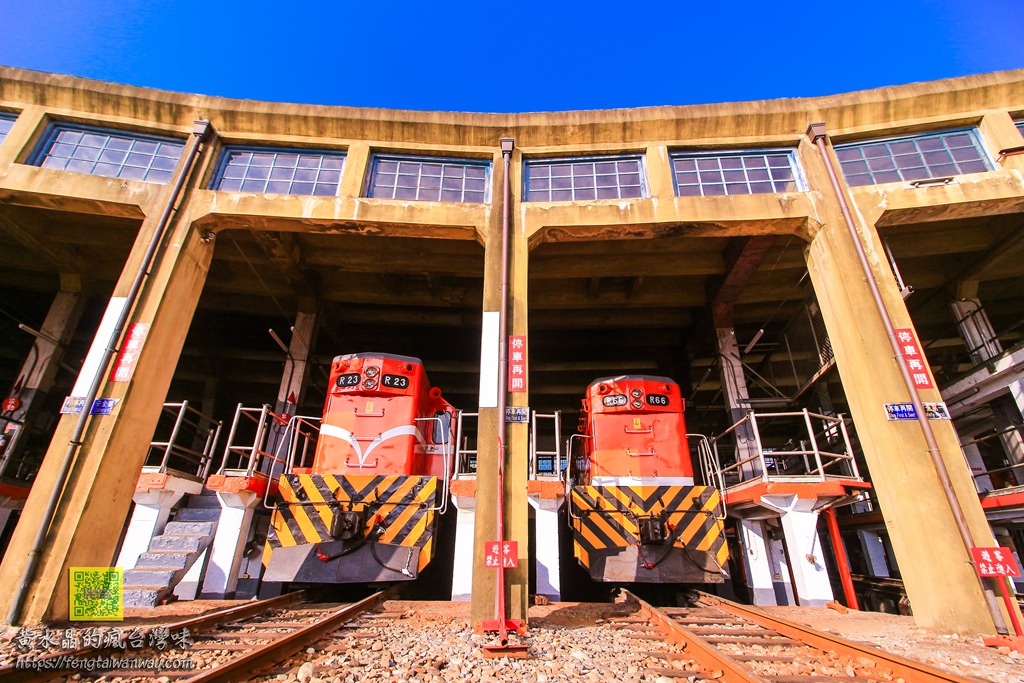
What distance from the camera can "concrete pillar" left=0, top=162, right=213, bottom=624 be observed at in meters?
4.95

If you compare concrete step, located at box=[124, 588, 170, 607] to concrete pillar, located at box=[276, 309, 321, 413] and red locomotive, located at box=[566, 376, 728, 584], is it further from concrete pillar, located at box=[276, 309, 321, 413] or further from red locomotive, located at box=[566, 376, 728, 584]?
red locomotive, located at box=[566, 376, 728, 584]

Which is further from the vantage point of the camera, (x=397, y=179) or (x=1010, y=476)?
(x=1010, y=476)

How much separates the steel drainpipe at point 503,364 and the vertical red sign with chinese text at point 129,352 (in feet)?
15.2

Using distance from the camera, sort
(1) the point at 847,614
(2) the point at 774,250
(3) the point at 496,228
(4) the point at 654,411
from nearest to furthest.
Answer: (1) the point at 847,614
(3) the point at 496,228
(4) the point at 654,411
(2) the point at 774,250

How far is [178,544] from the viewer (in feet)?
19.9

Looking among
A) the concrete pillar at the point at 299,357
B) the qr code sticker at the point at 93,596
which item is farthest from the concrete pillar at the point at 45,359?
the qr code sticker at the point at 93,596

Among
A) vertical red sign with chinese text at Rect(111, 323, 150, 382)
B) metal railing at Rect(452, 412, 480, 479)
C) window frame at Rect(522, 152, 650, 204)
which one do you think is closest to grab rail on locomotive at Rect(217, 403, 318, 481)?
vertical red sign with chinese text at Rect(111, 323, 150, 382)

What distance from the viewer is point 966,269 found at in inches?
376

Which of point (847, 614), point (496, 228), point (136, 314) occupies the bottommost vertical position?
point (847, 614)

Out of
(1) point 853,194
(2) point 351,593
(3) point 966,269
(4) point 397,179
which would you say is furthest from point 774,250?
(2) point 351,593

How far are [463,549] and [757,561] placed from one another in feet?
15.4

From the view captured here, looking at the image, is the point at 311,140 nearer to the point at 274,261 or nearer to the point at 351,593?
the point at 274,261

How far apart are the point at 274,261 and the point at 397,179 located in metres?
3.20


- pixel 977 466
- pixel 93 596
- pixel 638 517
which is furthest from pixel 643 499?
pixel 977 466
